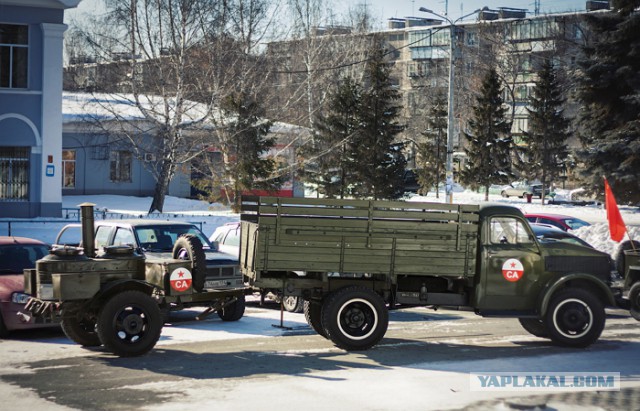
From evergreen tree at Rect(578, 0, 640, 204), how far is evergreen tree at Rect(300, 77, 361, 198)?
12.0 metres

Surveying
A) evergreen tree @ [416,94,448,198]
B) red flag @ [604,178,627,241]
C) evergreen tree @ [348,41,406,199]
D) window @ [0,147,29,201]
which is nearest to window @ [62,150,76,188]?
window @ [0,147,29,201]

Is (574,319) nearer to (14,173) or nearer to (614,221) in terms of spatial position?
(614,221)

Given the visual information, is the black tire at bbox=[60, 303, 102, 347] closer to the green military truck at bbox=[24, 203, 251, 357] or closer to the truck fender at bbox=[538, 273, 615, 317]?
the green military truck at bbox=[24, 203, 251, 357]

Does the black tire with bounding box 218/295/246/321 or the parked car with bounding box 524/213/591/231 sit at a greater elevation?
the parked car with bounding box 524/213/591/231

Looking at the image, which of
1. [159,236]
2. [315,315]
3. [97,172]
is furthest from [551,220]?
[97,172]

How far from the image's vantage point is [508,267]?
1310 cm

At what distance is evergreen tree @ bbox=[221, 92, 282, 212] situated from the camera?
1491 inches

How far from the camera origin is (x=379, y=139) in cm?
4222

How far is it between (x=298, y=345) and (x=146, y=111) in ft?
84.1

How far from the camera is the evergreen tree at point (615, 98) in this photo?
2950 cm

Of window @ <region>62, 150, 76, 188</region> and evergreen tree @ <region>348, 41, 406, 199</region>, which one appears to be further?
window @ <region>62, 150, 76, 188</region>

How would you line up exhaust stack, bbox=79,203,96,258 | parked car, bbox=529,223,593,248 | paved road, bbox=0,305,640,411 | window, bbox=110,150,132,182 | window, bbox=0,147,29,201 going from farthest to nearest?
window, bbox=110,150,132,182 → window, bbox=0,147,29,201 → parked car, bbox=529,223,593,248 → exhaust stack, bbox=79,203,96,258 → paved road, bbox=0,305,640,411

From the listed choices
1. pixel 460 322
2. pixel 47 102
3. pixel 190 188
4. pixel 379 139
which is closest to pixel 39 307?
pixel 460 322

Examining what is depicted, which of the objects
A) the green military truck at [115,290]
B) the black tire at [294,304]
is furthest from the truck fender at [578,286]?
the black tire at [294,304]
